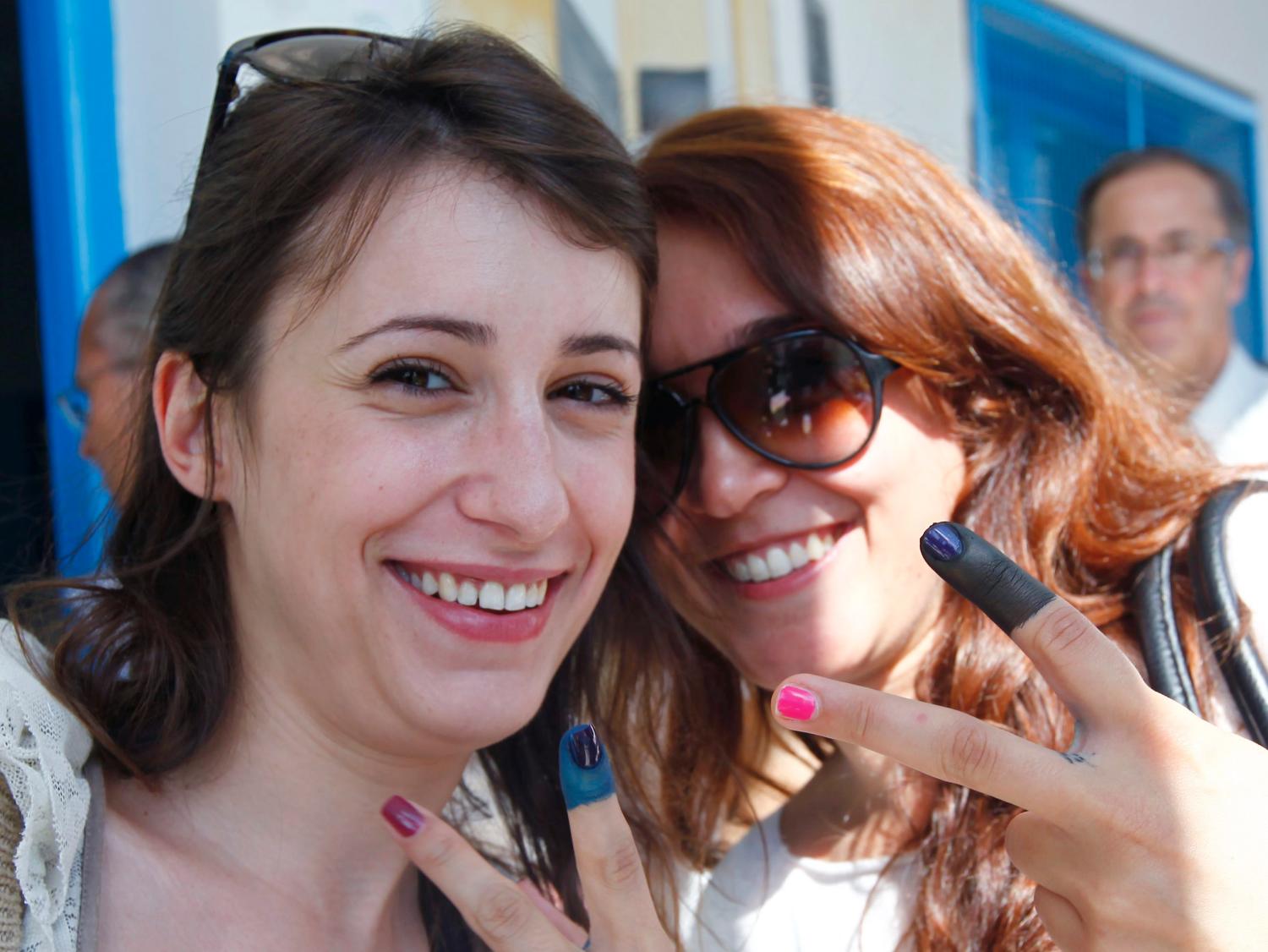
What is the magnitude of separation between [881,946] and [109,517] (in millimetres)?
1426

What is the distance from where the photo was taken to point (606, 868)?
1.25 meters

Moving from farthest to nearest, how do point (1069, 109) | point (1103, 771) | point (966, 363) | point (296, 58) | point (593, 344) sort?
point (1069, 109) → point (966, 363) → point (296, 58) → point (593, 344) → point (1103, 771)

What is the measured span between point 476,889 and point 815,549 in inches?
36.5

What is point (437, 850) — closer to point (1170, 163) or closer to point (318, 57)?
point (318, 57)

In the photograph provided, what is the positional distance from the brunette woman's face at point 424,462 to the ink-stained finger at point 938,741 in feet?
1.32

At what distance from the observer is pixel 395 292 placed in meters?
1.44

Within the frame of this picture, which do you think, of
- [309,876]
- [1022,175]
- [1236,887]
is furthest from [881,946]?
[1022,175]

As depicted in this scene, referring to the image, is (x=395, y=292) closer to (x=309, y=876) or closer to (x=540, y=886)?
(x=309, y=876)

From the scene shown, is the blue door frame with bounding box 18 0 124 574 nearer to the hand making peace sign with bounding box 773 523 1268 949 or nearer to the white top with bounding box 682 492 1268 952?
the white top with bounding box 682 492 1268 952

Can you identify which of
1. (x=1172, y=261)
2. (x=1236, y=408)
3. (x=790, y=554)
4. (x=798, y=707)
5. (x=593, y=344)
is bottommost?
(x=1236, y=408)

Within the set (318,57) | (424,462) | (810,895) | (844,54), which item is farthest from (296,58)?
(844,54)

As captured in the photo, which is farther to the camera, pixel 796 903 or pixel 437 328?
pixel 796 903

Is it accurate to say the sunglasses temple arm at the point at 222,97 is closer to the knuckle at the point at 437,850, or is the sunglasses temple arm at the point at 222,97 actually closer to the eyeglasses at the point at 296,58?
the eyeglasses at the point at 296,58

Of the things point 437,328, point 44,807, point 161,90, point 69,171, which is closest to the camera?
point 44,807
